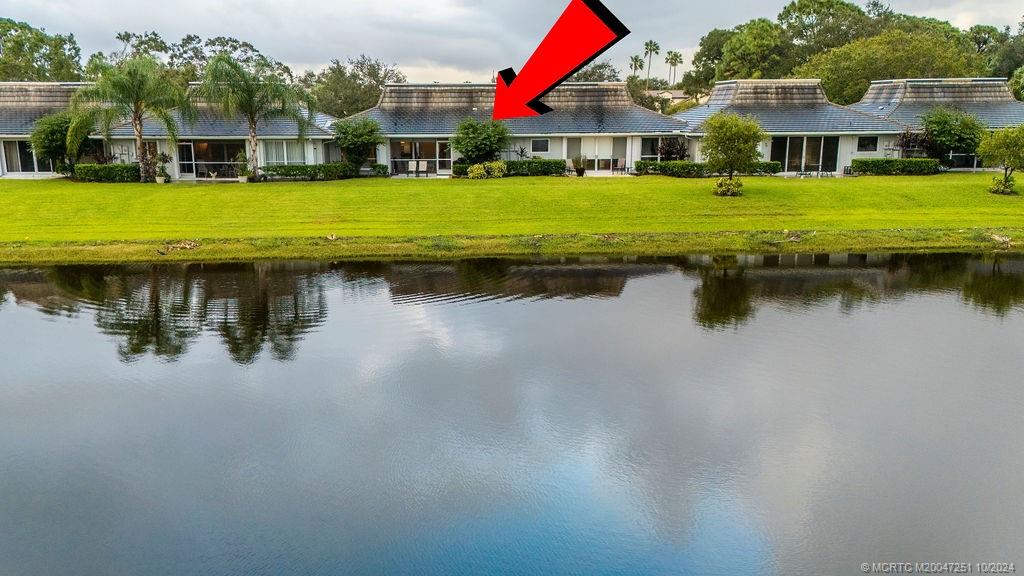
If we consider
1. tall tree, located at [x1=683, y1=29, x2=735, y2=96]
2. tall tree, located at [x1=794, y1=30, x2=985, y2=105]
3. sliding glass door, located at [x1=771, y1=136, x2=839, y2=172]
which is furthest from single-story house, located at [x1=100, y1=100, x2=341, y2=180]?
tall tree, located at [x1=683, y1=29, x2=735, y2=96]

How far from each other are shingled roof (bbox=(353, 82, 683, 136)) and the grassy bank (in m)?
4.69

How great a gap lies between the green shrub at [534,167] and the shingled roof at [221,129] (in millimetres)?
8208

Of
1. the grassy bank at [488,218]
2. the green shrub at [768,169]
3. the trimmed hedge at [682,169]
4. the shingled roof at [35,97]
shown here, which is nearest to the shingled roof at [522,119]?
the trimmed hedge at [682,169]

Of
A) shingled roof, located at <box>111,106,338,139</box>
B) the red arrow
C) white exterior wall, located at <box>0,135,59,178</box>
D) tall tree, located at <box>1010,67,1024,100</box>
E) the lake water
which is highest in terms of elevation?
tall tree, located at <box>1010,67,1024,100</box>

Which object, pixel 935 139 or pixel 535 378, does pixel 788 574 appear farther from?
pixel 935 139

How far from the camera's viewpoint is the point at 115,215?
80.9 feet

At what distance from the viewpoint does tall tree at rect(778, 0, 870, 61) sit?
63.4m

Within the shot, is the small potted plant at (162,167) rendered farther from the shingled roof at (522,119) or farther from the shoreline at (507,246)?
the shoreline at (507,246)

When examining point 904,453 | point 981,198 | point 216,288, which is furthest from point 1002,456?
point 981,198

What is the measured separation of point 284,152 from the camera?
111 ft

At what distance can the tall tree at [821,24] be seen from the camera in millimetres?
63406

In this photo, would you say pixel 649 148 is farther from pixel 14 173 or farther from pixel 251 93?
pixel 14 173

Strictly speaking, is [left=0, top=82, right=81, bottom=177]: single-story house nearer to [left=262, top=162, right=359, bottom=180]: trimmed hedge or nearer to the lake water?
[left=262, top=162, right=359, bottom=180]: trimmed hedge

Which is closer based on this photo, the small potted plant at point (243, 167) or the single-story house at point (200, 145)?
the small potted plant at point (243, 167)
